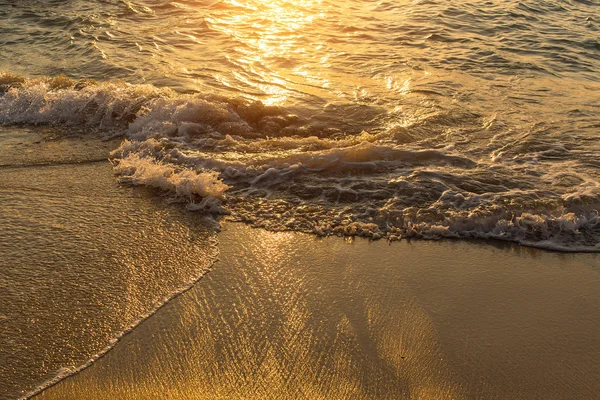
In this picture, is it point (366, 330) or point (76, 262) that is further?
point (76, 262)

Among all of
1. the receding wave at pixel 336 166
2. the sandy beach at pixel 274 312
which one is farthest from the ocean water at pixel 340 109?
the sandy beach at pixel 274 312

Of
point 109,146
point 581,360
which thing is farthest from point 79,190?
point 581,360

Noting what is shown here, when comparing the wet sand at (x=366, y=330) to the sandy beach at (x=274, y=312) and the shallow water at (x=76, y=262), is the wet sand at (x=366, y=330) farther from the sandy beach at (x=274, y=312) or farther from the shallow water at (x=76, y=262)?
the shallow water at (x=76, y=262)

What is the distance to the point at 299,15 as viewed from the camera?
39.3ft

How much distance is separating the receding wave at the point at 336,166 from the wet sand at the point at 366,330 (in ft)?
1.33

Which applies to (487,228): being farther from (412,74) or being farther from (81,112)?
(81,112)

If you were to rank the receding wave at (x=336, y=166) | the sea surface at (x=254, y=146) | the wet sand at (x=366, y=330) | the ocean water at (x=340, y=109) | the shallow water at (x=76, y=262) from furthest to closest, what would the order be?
the ocean water at (x=340, y=109), the receding wave at (x=336, y=166), the sea surface at (x=254, y=146), the shallow water at (x=76, y=262), the wet sand at (x=366, y=330)

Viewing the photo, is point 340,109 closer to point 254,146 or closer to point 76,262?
point 254,146

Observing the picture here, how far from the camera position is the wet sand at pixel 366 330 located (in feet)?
10.3

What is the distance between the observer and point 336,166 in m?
5.77

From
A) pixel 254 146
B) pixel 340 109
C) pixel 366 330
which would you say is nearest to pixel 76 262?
pixel 366 330

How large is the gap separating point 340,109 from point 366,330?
4.25m

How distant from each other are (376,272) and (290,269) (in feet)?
2.03

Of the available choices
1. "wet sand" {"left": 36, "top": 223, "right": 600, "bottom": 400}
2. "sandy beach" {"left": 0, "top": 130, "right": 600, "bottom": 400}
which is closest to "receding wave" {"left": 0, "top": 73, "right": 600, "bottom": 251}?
"sandy beach" {"left": 0, "top": 130, "right": 600, "bottom": 400}
